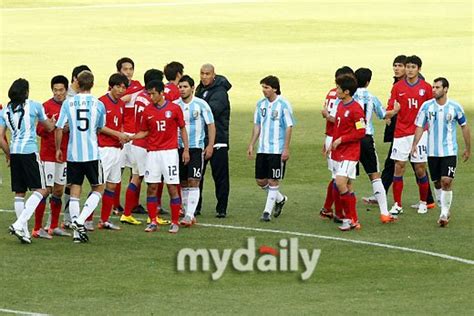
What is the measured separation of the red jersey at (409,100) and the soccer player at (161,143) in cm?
354

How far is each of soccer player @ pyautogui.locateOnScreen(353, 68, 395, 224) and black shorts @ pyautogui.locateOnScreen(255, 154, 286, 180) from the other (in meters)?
1.10

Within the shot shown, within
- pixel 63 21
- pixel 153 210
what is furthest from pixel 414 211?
pixel 63 21

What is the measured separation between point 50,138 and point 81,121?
652 mm

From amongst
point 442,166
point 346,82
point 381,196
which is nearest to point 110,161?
point 346,82

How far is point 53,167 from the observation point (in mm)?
15992

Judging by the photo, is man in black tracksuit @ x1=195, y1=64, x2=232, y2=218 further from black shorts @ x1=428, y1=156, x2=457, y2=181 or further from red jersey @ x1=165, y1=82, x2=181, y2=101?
black shorts @ x1=428, y1=156, x2=457, y2=181

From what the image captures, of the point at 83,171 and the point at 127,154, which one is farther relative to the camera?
the point at 127,154

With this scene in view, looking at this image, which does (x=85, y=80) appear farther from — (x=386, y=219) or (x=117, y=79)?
(x=386, y=219)

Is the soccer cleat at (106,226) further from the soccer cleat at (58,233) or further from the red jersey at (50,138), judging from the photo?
the red jersey at (50,138)

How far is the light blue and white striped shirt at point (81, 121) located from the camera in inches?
608

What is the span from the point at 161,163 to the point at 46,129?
5.19ft

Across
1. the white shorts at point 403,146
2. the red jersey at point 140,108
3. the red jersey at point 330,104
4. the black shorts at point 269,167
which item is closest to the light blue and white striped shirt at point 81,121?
the red jersey at point 140,108

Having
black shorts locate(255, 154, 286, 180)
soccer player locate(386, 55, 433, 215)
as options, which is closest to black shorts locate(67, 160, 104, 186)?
black shorts locate(255, 154, 286, 180)

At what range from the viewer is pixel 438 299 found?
1250 centimetres
